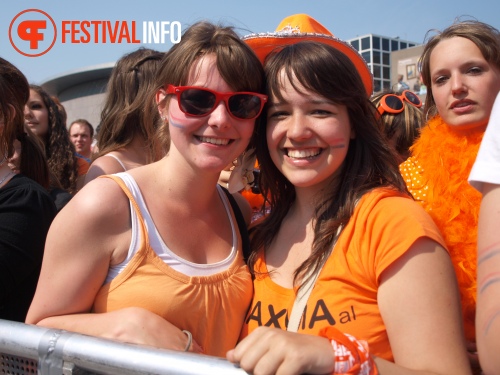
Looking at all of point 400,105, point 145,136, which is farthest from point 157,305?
point 400,105

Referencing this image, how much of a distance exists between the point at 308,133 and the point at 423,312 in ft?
2.23

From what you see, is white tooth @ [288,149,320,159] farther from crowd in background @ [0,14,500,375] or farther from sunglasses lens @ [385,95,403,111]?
sunglasses lens @ [385,95,403,111]

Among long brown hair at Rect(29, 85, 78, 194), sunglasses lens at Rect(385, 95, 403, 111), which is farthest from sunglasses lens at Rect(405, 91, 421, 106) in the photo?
long brown hair at Rect(29, 85, 78, 194)

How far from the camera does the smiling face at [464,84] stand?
2016 millimetres

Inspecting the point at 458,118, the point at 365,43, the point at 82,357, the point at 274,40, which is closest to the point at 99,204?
the point at 82,357

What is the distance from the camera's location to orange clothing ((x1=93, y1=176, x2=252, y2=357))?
1516 mm

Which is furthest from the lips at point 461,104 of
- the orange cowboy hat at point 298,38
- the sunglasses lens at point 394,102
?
the sunglasses lens at point 394,102

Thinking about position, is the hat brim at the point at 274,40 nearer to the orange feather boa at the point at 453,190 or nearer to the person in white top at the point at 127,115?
the orange feather boa at the point at 453,190

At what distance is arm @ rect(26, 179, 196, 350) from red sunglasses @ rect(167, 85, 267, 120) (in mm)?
413

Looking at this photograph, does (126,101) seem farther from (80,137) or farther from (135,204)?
(80,137)

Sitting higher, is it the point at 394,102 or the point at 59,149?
the point at 394,102

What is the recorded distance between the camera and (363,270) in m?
1.42

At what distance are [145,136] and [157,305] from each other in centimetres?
147

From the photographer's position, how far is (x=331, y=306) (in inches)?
56.6
